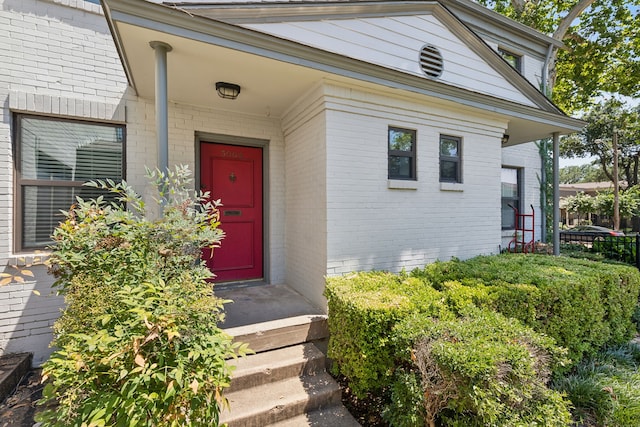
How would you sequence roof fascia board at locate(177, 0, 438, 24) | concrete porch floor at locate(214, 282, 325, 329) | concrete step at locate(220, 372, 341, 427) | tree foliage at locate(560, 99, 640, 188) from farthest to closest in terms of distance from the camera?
Result: tree foliage at locate(560, 99, 640, 188) < concrete porch floor at locate(214, 282, 325, 329) < roof fascia board at locate(177, 0, 438, 24) < concrete step at locate(220, 372, 341, 427)

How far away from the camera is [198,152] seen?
4660 millimetres

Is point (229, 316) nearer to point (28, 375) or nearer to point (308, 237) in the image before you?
point (308, 237)

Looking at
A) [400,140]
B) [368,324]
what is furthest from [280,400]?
[400,140]

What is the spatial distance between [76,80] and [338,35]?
3433 mm

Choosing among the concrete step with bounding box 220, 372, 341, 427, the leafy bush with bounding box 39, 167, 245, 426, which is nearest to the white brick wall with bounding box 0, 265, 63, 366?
the leafy bush with bounding box 39, 167, 245, 426

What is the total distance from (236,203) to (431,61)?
3.87 m

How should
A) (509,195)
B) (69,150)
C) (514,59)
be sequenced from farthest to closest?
(514,59), (509,195), (69,150)

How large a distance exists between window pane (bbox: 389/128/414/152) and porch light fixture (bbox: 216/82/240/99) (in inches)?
88.3

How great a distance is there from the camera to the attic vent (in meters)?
4.72

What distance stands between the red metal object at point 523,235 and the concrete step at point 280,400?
5938 millimetres

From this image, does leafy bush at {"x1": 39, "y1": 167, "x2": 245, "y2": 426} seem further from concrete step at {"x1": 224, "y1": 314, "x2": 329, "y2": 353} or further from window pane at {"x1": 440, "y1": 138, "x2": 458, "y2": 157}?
window pane at {"x1": 440, "y1": 138, "x2": 458, "y2": 157}

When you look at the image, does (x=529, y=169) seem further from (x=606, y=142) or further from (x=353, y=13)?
(x=606, y=142)

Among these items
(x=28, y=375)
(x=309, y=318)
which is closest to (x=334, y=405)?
(x=309, y=318)

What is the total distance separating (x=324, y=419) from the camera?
2682 millimetres
